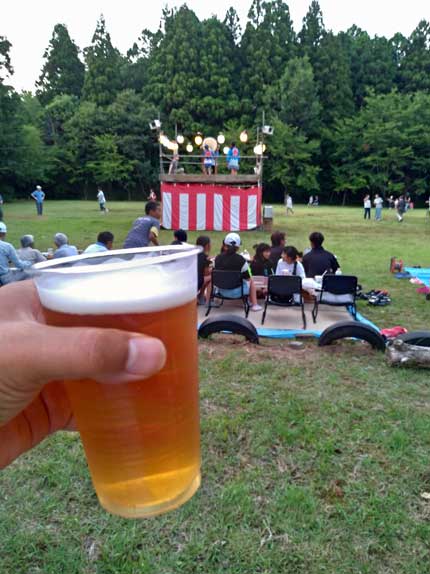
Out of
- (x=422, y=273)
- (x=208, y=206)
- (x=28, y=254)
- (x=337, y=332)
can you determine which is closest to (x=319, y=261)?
(x=337, y=332)

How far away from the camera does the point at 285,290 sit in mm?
6031

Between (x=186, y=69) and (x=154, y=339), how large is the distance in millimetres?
52393

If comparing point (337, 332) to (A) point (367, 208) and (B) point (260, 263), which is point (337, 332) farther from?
(A) point (367, 208)

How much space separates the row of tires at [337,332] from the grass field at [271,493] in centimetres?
52

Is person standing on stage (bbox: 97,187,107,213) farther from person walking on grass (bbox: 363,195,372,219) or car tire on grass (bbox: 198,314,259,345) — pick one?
car tire on grass (bbox: 198,314,259,345)

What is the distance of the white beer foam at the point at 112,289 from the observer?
0.76m

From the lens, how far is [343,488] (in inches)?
103

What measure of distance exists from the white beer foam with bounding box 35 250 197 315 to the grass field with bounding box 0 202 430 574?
71.4 inches

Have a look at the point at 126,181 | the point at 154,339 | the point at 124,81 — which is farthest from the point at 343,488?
the point at 124,81

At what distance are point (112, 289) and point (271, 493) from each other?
226 centimetres

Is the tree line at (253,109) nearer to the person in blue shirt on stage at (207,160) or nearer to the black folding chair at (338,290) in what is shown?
the person in blue shirt on stage at (207,160)

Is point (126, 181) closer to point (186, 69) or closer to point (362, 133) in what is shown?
point (186, 69)

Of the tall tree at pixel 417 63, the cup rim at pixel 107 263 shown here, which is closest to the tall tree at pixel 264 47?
the tall tree at pixel 417 63

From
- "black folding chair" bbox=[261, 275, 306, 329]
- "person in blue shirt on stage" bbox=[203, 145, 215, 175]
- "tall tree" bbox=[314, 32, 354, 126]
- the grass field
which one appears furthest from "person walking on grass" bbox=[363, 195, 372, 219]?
"tall tree" bbox=[314, 32, 354, 126]
